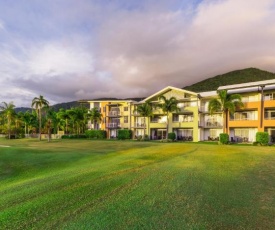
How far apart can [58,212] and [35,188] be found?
3.70 m

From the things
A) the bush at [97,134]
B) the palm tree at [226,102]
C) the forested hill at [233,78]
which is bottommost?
the bush at [97,134]

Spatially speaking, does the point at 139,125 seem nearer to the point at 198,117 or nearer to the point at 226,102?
the point at 198,117

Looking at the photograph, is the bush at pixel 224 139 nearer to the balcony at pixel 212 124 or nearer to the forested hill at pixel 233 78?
the balcony at pixel 212 124

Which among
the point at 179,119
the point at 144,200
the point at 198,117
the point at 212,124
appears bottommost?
the point at 144,200

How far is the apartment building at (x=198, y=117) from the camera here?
41.2m

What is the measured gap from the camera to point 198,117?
1945 inches

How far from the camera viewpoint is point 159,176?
1234 centimetres

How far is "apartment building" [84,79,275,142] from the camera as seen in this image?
4122 centimetres

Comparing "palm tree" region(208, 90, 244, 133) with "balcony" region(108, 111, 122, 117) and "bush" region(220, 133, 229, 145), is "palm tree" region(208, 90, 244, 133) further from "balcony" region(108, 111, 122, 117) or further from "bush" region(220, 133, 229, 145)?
"balcony" region(108, 111, 122, 117)

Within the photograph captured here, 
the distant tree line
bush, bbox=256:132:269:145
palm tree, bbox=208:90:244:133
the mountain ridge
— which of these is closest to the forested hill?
the mountain ridge

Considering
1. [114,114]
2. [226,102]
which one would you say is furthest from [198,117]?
[114,114]

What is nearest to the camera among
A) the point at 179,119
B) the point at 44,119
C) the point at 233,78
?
Result: the point at 179,119

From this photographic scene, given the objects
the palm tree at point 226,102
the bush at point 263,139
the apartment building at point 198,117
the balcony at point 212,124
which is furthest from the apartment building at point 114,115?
the bush at point 263,139

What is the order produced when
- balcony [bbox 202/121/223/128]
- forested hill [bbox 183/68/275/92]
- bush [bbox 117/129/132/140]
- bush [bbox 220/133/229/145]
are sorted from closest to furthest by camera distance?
1. bush [bbox 220/133/229/145]
2. balcony [bbox 202/121/223/128]
3. bush [bbox 117/129/132/140]
4. forested hill [bbox 183/68/275/92]
